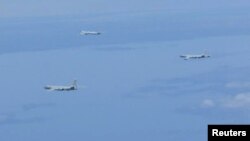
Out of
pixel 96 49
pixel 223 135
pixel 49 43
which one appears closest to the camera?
pixel 223 135

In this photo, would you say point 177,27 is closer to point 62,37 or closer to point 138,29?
point 138,29

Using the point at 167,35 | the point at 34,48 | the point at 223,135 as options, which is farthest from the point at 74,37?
the point at 223,135

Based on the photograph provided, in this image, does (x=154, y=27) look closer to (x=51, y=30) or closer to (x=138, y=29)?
(x=138, y=29)

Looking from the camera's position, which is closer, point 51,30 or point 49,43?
point 49,43

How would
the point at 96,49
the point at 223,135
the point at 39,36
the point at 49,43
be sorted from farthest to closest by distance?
the point at 39,36
the point at 49,43
the point at 96,49
the point at 223,135

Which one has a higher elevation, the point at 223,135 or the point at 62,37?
the point at 62,37

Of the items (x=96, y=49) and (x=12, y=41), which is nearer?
(x=96, y=49)

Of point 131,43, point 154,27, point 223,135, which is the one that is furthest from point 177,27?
point 223,135

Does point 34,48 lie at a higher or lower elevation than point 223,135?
higher

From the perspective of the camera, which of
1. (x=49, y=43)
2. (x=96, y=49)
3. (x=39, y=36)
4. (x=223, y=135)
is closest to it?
(x=223, y=135)

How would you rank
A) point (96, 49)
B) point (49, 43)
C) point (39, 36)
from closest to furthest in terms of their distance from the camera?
1. point (96, 49)
2. point (49, 43)
3. point (39, 36)
